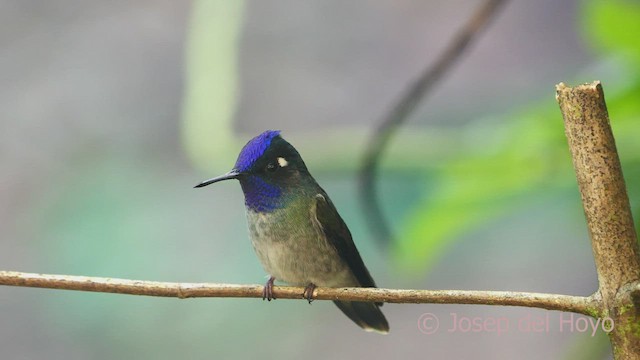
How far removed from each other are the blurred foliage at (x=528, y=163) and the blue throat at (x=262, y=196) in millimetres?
263

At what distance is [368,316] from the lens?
143 centimetres

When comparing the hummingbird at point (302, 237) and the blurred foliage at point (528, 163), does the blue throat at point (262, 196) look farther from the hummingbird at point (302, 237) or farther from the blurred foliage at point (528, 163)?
the blurred foliage at point (528, 163)

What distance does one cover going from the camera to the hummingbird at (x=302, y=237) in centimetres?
132

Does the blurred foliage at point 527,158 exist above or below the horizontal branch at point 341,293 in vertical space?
above

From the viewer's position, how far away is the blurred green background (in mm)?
2061

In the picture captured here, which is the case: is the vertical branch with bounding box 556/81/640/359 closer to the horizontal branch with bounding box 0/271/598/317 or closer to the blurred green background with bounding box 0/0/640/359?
the horizontal branch with bounding box 0/271/598/317

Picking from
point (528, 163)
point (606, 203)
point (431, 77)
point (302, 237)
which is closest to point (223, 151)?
point (302, 237)

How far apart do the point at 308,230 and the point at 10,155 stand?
1.20 meters

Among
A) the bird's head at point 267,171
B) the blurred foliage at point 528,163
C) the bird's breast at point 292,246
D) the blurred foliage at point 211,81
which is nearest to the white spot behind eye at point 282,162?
the bird's head at point 267,171

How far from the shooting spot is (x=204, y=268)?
6.95 ft

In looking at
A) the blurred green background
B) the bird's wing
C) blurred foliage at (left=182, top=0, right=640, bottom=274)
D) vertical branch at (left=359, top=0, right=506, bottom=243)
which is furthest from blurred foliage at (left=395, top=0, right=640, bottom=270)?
the blurred green background

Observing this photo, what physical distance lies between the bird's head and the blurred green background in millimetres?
491

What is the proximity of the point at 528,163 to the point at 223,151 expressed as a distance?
90 cm

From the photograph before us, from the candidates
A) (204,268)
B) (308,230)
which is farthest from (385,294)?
(204,268)
